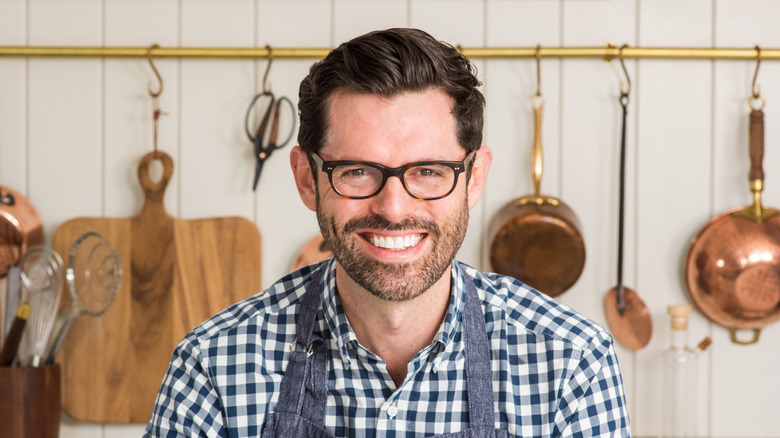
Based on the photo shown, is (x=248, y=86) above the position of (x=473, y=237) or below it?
above

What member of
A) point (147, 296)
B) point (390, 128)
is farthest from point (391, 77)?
point (147, 296)

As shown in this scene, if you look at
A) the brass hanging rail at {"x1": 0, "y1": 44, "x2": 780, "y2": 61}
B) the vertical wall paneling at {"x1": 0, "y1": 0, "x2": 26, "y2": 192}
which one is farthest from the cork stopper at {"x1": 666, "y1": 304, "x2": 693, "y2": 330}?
the vertical wall paneling at {"x1": 0, "y1": 0, "x2": 26, "y2": 192}

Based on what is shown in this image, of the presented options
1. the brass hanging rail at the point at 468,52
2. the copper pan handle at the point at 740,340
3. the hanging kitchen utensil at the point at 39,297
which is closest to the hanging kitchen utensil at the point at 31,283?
the hanging kitchen utensil at the point at 39,297

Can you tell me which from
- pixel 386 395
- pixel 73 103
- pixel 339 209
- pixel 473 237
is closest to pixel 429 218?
pixel 339 209

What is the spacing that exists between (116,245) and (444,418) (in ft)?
2.81

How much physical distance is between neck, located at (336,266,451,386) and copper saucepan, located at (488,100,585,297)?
511mm

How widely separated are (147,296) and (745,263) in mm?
1122

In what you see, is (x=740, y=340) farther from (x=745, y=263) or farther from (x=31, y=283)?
(x=31, y=283)

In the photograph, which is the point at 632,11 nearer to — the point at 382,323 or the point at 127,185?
the point at 382,323

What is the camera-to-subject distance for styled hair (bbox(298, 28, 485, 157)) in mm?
894

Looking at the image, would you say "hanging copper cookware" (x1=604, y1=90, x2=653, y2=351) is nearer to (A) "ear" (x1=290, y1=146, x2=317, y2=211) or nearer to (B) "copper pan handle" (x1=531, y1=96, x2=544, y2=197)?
(B) "copper pan handle" (x1=531, y1=96, x2=544, y2=197)

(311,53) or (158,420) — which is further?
(311,53)

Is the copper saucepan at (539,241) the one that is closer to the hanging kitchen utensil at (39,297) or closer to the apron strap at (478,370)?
the apron strap at (478,370)

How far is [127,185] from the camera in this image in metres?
1.57
